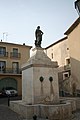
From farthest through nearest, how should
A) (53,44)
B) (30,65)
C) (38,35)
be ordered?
(53,44)
(38,35)
(30,65)

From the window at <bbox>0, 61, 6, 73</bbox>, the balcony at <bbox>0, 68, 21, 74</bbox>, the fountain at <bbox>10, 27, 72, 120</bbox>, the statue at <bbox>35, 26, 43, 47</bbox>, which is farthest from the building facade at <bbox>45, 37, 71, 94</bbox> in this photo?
the fountain at <bbox>10, 27, 72, 120</bbox>

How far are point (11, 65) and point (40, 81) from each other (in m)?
20.7

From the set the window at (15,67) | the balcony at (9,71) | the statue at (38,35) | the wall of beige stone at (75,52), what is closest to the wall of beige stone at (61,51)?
the wall of beige stone at (75,52)

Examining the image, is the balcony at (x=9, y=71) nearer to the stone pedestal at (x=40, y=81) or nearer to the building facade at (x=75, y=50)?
the building facade at (x=75, y=50)

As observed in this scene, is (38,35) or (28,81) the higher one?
(38,35)

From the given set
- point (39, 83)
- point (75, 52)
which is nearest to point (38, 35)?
point (39, 83)

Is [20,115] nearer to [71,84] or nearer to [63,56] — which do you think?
[71,84]

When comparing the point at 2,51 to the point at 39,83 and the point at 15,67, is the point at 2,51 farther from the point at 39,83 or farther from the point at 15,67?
the point at 39,83

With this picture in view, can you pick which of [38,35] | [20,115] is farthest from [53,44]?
[20,115]

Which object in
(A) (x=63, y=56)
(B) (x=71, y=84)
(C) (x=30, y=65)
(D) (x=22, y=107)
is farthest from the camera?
(A) (x=63, y=56)

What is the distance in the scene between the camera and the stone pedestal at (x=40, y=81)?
34.3 feet

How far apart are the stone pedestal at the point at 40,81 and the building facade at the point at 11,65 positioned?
60.6 feet

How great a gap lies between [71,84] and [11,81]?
10.5 meters

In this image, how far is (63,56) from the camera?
107 ft
